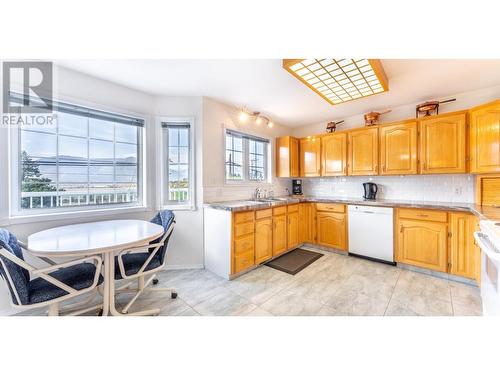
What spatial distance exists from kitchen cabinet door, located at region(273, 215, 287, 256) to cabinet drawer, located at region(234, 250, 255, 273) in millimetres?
457

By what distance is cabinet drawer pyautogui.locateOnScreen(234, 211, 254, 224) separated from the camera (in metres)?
2.29

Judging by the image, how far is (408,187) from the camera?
296cm

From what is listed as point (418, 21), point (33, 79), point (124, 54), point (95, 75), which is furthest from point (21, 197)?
point (418, 21)

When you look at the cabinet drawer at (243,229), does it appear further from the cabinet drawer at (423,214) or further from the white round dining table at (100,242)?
the cabinet drawer at (423,214)

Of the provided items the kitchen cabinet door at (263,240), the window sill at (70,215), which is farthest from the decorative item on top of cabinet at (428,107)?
the window sill at (70,215)

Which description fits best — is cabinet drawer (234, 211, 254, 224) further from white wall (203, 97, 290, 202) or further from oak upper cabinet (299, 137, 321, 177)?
oak upper cabinet (299, 137, 321, 177)

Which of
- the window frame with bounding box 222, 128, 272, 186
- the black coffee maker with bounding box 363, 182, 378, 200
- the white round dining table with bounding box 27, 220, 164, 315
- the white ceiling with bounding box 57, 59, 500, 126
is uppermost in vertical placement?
the white ceiling with bounding box 57, 59, 500, 126

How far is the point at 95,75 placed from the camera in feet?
6.72

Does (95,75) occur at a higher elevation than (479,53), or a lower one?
higher

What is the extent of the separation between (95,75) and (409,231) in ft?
13.5

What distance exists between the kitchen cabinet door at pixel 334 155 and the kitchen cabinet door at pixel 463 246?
145 centimetres

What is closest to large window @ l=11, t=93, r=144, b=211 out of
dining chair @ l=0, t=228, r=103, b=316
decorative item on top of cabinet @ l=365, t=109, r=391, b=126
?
dining chair @ l=0, t=228, r=103, b=316

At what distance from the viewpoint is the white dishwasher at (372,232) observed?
2.59 meters
